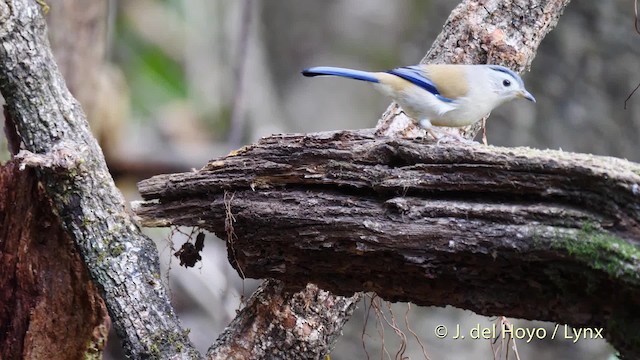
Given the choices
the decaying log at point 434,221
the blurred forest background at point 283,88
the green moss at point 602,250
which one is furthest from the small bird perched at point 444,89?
the blurred forest background at point 283,88

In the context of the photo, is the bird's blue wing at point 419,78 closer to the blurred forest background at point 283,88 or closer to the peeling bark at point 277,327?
the peeling bark at point 277,327

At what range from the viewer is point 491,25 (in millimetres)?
3918

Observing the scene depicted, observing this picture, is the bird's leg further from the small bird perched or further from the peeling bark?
the peeling bark

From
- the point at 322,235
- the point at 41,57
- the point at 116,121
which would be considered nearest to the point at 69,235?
the point at 41,57

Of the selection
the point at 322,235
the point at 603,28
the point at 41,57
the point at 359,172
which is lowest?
the point at 322,235

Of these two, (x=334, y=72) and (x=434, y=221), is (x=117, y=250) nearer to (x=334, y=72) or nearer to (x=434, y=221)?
(x=334, y=72)

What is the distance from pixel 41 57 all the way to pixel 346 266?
5.27 feet

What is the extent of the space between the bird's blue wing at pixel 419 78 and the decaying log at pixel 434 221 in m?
0.37

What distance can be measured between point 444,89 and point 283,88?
867 centimetres

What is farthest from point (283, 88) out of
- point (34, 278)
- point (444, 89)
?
point (444, 89)

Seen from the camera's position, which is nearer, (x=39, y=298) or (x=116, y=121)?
(x=39, y=298)

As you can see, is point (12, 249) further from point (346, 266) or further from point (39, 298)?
point (346, 266)

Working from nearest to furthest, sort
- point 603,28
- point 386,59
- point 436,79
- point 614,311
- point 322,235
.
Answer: point 614,311
point 322,235
point 436,79
point 603,28
point 386,59

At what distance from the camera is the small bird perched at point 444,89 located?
3166mm
